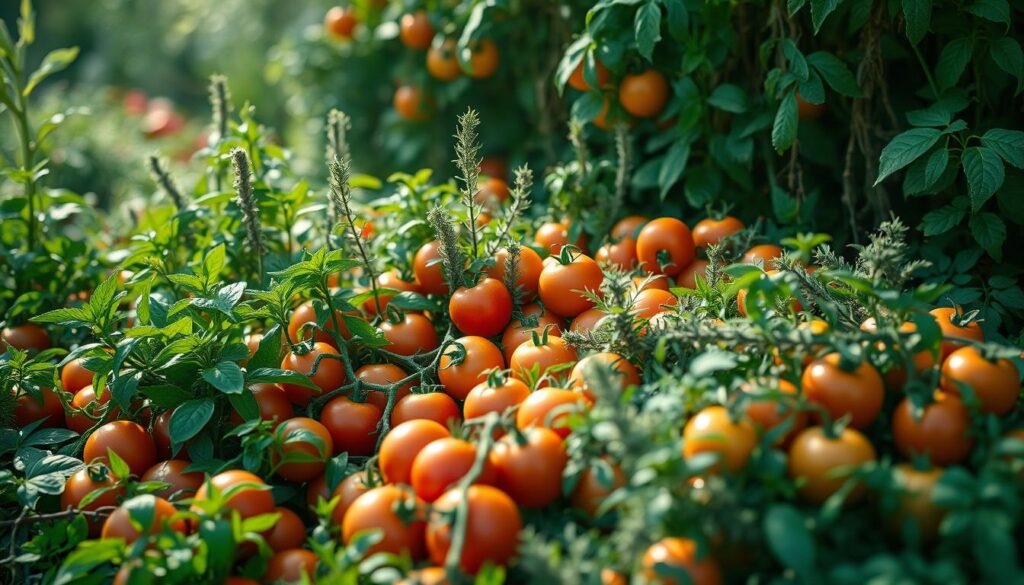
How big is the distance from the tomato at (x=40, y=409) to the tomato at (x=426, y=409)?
2.22 ft

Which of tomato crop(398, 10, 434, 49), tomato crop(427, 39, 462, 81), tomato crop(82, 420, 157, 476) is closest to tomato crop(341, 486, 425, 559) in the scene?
tomato crop(82, 420, 157, 476)

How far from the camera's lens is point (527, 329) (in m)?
1.34

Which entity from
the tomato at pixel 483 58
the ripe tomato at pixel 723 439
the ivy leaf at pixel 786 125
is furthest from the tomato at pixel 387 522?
the tomato at pixel 483 58

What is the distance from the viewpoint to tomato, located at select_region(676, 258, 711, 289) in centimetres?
146

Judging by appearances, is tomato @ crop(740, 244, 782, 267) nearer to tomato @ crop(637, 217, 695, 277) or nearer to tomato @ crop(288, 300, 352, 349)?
tomato @ crop(637, 217, 695, 277)

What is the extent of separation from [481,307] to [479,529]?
503mm

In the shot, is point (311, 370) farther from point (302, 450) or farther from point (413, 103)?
point (413, 103)

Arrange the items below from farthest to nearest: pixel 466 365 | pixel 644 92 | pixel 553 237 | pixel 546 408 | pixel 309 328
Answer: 1. pixel 644 92
2. pixel 553 237
3. pixel 309 328
4. pixel 466 365
5. pixel 546 408

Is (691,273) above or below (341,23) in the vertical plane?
below

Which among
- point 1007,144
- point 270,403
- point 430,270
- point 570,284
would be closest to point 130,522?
point 270,403

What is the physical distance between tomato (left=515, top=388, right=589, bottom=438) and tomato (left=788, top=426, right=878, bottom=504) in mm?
282

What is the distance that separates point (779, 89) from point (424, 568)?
3.66 ft

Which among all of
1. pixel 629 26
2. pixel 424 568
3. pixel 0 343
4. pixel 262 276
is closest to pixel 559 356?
pixel 424 568

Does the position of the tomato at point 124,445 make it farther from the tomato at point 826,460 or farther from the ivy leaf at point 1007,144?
the ivy leaf at point 1007,144
